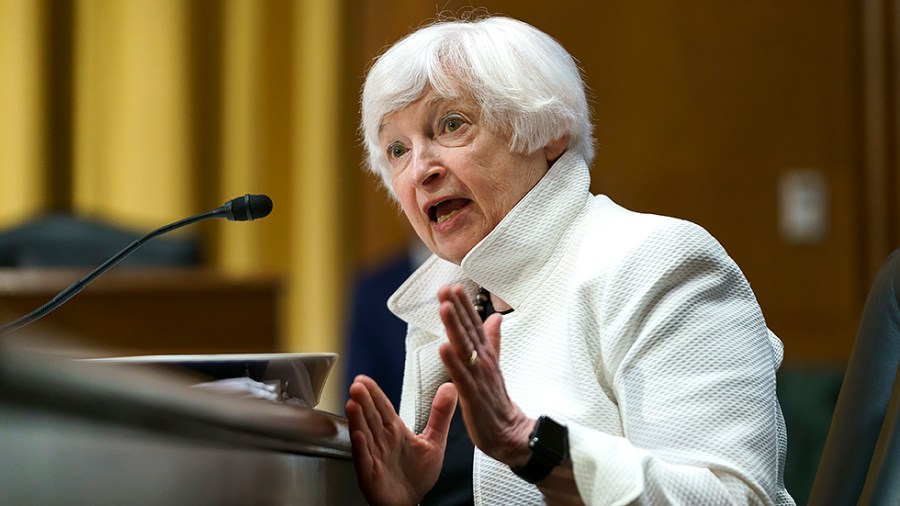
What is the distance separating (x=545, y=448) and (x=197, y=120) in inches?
152

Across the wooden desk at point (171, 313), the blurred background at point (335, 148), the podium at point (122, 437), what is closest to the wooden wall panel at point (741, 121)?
the blurred background at point (335, 148)

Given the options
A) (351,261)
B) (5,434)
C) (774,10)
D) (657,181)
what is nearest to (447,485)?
(5,434)

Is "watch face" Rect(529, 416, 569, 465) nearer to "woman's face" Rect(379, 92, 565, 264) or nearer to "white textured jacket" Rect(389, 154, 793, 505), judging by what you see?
"white textured jacket" Rect(389, 154, 793, 505)

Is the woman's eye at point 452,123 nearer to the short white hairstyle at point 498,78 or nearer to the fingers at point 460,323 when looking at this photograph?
the short white hairstyle at point 498,78

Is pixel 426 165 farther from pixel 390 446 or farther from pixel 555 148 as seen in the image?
pixel 390 446

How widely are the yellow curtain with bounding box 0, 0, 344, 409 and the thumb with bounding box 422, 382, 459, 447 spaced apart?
320 cm

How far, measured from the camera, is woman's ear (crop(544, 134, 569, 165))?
176cm

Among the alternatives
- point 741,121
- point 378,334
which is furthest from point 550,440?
point 741,121

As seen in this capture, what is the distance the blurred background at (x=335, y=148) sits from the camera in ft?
12.0

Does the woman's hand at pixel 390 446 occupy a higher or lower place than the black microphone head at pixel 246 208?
lower

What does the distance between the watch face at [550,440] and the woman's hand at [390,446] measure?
0.28 m

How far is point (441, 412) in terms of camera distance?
1.55 m

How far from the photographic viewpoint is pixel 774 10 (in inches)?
156

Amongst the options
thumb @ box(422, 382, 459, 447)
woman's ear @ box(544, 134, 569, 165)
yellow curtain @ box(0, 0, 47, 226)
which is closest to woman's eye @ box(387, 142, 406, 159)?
woman's ear @ box(544, 134, 569, 165)
